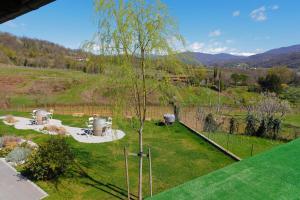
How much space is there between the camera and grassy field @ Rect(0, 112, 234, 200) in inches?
361

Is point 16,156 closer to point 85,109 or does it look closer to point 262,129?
point 262,129

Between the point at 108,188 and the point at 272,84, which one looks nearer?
the point at 108,188

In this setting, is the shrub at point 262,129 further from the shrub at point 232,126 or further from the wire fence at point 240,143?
the shrub at point 232,126

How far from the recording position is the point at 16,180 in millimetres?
9648

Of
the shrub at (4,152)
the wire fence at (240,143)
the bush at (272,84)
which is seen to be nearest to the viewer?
the shrub at (4,152)

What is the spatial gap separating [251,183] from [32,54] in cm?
7514

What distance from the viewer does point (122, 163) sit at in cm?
1155

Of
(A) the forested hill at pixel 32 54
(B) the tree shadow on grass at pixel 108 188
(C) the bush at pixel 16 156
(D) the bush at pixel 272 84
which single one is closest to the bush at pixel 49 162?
(B) the tree shadow on grass at pixel 108 188

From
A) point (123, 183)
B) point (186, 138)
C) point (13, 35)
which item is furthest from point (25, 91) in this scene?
point (13, 35)

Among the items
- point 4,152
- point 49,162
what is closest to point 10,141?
point 4,152

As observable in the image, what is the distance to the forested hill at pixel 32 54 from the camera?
216 feet

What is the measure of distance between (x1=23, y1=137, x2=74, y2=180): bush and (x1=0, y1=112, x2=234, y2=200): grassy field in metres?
0.29

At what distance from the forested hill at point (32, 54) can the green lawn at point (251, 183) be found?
164 feet

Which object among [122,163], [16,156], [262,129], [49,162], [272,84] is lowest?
[122,163]
